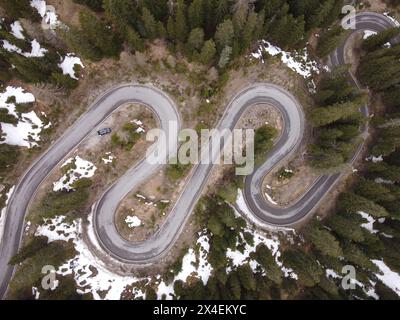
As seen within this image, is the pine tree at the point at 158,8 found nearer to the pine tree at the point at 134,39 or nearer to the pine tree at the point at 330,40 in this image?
the pine tree at the point at 134,39

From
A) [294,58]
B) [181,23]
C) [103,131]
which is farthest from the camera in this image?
[294,58]

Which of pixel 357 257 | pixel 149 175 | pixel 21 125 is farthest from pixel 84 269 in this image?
pixel 357 257

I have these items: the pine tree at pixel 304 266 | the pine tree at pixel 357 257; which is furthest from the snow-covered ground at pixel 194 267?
the pine tree at pixel 357 257

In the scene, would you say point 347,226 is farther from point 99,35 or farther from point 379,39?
point 99,35

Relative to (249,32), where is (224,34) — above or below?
below

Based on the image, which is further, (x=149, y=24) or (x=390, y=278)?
(x=390, y=278)
